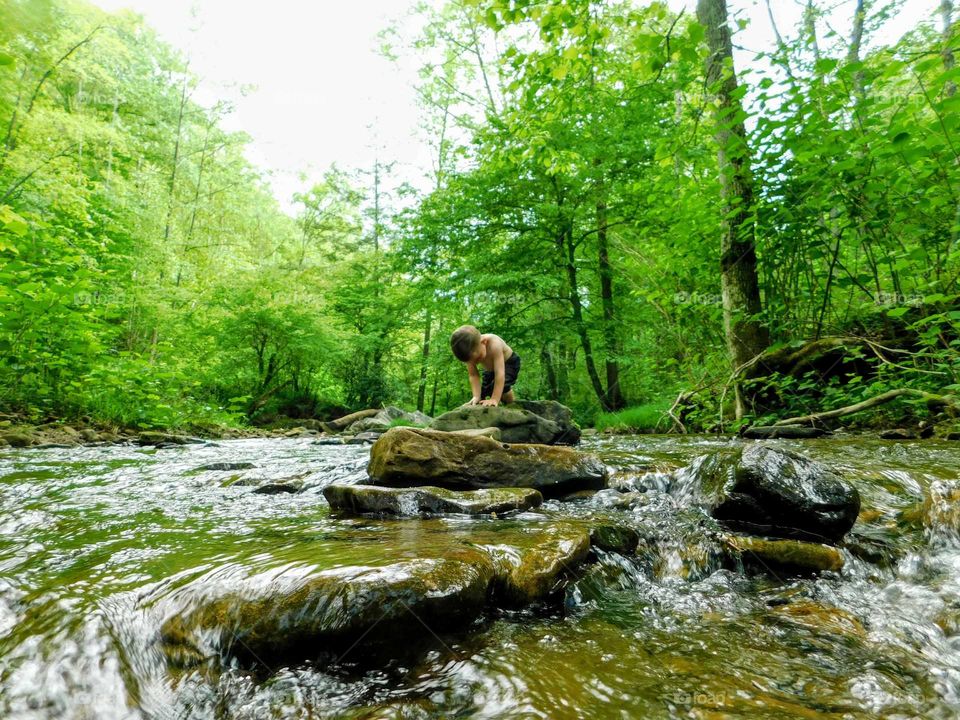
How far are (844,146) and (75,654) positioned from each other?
6019mm

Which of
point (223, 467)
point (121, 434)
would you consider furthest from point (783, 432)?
point (121, 434)

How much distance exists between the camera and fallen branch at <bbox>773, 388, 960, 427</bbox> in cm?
501

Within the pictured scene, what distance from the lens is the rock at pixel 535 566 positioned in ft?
7.09

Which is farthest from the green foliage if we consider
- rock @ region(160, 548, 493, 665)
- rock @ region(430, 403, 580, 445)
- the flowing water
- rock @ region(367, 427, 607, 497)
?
rock @ region(160, 548, 493, 665)

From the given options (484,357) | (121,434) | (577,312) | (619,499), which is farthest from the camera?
(577,312)

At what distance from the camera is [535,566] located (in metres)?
2.27

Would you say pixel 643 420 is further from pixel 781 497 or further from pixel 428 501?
pixel 428 501

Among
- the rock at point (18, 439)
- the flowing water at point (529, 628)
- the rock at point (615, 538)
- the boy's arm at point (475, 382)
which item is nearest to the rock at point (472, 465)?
the flowing water at point (529, 628)

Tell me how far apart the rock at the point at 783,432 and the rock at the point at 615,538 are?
14.5ft

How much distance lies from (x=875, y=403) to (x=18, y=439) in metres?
11.1

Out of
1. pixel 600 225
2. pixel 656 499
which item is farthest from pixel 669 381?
pixel 656 499

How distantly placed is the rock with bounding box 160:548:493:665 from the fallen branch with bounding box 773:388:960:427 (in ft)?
17.8

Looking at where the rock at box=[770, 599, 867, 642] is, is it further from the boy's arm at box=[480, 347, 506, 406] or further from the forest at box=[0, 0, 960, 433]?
the boy's arm at box=[480, 347, 506, 406]

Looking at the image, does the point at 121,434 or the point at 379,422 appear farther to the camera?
the point at 379,422
